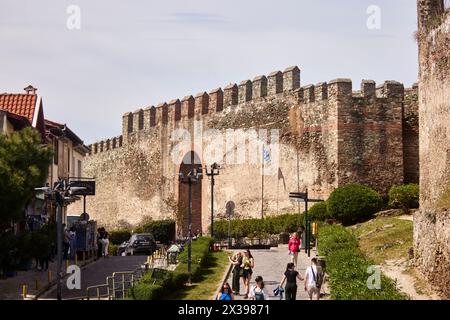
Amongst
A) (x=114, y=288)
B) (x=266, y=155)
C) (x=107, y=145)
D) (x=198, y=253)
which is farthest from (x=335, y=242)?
(x=107, y=145)

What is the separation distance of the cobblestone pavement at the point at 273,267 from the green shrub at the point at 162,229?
1753cm

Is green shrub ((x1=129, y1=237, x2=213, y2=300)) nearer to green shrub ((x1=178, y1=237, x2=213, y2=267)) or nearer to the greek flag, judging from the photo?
green shrub ((x1=178, y1=237, x2=213, y2=267))

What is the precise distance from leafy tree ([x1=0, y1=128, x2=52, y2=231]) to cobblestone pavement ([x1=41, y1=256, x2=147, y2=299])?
236 centimetres

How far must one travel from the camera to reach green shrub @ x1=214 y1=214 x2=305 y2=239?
40719mm

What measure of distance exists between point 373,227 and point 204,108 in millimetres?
18629

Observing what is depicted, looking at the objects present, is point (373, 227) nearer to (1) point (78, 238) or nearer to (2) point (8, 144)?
(1) point (78, 238)

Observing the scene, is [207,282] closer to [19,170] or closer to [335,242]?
[335,242]

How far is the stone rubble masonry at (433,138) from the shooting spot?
2298 centimetres

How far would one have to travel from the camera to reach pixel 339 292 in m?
19.4

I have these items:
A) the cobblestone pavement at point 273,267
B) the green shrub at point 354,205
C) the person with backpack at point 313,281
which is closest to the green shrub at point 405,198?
the green shrub at point 354,205

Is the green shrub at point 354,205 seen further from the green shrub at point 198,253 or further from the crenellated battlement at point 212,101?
the crenellated battlement at point 212,101

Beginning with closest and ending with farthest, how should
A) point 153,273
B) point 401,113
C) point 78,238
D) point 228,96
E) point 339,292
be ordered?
point 339,292, point 153,273, point 78,238, point 401,113, point 228,96
